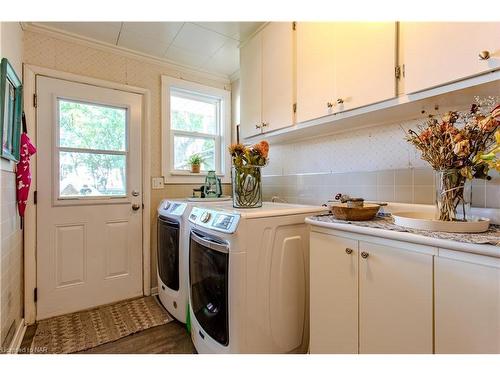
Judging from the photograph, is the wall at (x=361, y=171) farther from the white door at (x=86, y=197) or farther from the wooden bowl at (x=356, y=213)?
the white door at (x=86, y=197)

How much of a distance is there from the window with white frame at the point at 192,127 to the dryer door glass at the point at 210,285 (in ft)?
4.12

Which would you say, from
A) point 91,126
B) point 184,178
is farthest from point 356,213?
point 91,126

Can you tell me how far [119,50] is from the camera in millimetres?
→ 2330

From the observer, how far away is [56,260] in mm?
2070

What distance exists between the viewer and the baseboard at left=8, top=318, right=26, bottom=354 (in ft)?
5.23

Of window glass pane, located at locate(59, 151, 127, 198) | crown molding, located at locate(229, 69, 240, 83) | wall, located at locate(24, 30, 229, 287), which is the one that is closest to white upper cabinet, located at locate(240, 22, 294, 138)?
crown molding, located at locate(229, 69, 240, 83)

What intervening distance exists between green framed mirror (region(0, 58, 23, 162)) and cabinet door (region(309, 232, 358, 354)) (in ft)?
5.67

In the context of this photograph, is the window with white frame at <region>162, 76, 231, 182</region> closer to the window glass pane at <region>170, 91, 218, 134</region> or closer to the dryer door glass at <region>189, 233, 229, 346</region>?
the window glass pane at <region>170, 91, 218, 134</region>

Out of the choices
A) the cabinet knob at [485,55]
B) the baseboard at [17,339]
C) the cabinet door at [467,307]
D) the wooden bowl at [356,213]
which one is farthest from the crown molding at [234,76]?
the baseboard at [17,339]

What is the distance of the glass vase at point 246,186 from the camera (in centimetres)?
169
